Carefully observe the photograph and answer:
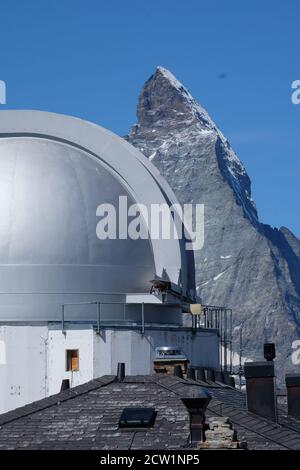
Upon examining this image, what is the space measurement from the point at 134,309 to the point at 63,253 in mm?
4103

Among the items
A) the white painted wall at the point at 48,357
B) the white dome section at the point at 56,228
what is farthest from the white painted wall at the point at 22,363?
the white dome section at the point at 56,228

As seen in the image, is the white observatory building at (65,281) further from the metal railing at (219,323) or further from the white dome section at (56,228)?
the metal railing at (219,323)

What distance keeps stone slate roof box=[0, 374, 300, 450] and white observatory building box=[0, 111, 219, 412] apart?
1517 cm

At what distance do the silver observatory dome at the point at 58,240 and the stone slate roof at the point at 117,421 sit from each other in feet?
51.4

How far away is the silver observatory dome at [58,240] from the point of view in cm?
6022

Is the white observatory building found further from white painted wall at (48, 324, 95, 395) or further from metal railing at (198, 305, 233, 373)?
metal railing at (198, 305, 233, 373)

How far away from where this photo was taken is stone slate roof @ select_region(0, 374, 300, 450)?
37.5 metres

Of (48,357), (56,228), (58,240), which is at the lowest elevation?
(48,357)

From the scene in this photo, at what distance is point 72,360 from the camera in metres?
60.4

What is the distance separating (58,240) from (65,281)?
164 cm

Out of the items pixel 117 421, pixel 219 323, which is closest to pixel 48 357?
pixel 219 323

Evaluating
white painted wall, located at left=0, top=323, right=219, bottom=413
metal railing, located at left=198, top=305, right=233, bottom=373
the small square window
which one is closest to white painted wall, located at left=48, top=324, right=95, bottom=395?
white painted wall, located at left=0, top=323, right=219, bottom=413

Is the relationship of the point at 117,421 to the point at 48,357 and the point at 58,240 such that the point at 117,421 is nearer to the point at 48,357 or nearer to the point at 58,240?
the point at 48,357
